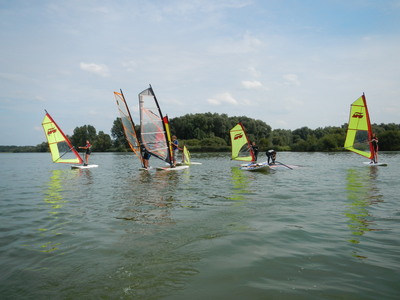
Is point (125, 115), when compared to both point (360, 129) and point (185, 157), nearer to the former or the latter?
point (185, 157)

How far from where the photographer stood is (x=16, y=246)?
16.0 feet

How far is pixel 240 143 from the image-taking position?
22.9m

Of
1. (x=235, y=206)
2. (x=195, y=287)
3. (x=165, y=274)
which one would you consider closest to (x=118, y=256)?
(x=165, y=274)

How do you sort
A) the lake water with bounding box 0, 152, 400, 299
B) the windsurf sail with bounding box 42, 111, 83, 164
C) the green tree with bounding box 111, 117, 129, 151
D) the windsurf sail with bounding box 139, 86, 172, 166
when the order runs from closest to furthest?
the lake water with bounding box 0, 152, 400, 299
the windsurf sail with bounding box 139, 86, 172, 166
the windsurf sail with bounding box 42, 111, 83, 164
the green tree with bounding box 111, 117, 129, 151

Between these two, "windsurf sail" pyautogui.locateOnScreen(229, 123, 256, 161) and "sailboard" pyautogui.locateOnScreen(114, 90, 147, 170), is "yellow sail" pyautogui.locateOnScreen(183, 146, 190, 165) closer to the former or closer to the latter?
"windsurf sail" pyautogui.locateOnScreen(229, 123, 256, 161)

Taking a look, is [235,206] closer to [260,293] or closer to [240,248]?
[240,248]

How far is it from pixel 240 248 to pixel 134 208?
155 inches

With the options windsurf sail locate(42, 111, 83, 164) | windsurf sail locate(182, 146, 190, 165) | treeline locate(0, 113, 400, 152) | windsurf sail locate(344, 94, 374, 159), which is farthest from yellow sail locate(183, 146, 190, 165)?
treeline locate(0, 113, 400, 152)

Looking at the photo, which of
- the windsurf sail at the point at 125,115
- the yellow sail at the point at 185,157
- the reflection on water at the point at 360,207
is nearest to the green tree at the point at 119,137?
the yellow sail at the point at 185,157

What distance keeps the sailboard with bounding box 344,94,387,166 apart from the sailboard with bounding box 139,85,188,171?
13060mm

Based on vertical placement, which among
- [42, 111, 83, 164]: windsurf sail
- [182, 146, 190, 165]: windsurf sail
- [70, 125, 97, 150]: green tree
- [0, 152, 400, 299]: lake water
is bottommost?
[0, 152, 400, 299]: lake water

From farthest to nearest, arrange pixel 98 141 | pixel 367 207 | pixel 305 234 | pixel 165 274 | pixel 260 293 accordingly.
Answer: pixel 98 141
pixel 367 207
pixel 305 234
pixel 165 274
pixel 260 293

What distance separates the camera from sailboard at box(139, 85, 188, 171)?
55.6 feet

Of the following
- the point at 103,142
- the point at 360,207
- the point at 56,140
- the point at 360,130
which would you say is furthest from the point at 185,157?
the point at 103,142
